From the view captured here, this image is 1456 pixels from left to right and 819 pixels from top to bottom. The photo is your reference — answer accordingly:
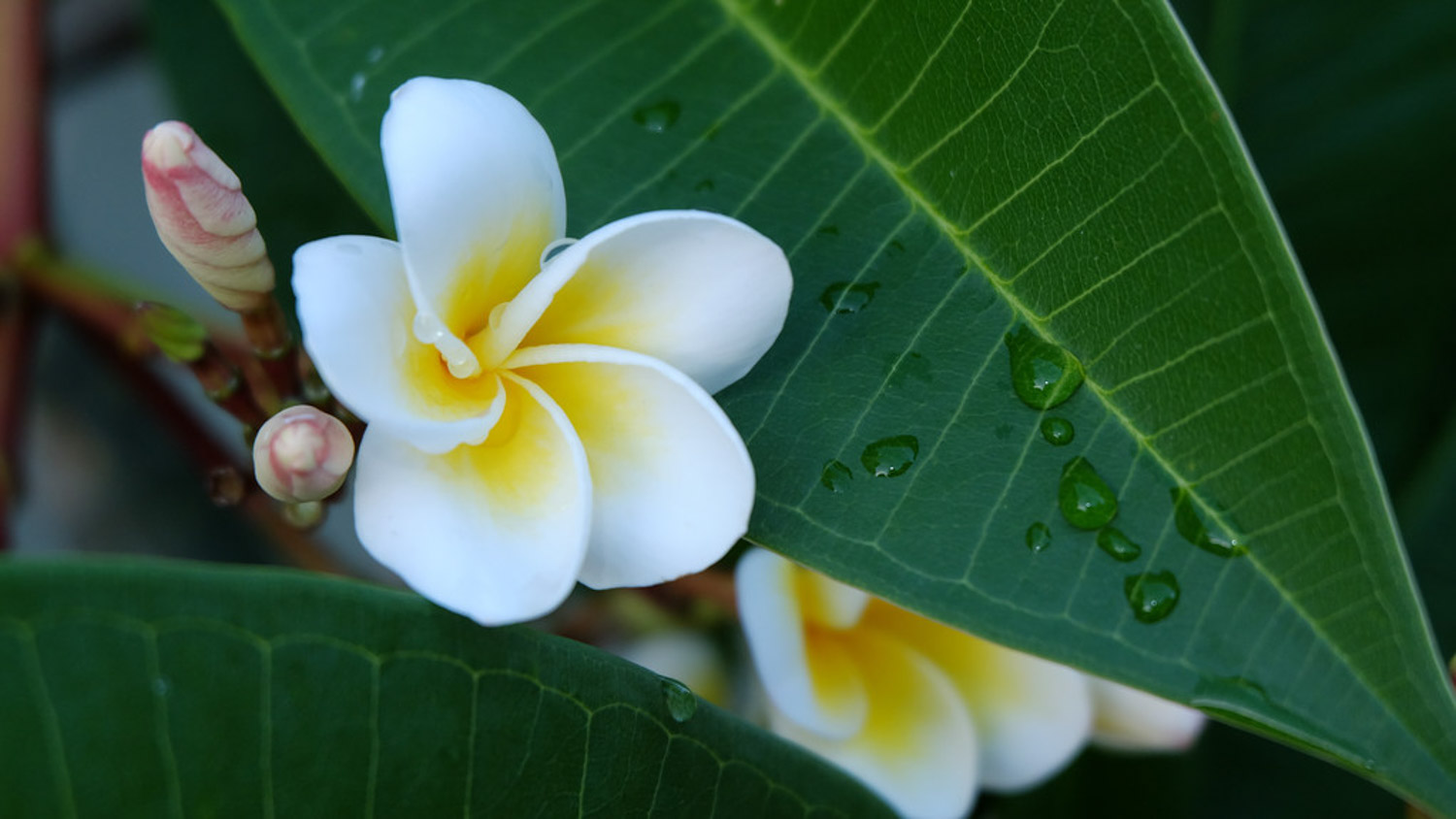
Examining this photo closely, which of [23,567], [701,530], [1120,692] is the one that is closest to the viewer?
[23,567]

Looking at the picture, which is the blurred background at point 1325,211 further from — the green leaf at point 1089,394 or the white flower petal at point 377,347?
the white flower petal at point 377,347

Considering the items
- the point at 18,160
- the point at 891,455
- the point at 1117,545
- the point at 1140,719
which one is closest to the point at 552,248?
the point at 891,455

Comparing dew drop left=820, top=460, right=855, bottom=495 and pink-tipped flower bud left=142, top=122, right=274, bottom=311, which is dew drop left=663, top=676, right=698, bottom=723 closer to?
dew drop left=820, top=460, right=855, bottom=495

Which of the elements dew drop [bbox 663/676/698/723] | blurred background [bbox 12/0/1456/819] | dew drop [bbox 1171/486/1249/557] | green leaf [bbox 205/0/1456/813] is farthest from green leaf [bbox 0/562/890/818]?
blurred background [bbox 12/0/1456/819]

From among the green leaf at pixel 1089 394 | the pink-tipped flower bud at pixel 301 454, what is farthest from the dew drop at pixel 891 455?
the pink-tipped flower bud at pixel 301 454

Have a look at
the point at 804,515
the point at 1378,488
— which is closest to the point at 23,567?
the point at 804,515

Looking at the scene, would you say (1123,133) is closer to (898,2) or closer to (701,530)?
(898,2)
